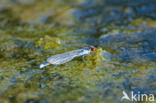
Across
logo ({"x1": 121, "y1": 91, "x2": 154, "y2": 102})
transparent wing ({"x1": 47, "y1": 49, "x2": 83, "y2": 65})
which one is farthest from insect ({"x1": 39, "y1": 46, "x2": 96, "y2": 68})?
logo ({"x1": 121, "y1": 91, "x2": 154, "y2": 102})

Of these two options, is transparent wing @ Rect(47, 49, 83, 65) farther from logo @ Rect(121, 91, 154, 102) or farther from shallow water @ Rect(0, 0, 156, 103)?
logo @ Rect(121, 91, 154, 102)

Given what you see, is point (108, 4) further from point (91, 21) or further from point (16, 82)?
point (16, 82)

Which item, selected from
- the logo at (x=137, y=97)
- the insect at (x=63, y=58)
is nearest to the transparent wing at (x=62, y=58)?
the insect at (x=63, y=58)

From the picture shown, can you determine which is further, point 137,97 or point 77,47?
point 77,47

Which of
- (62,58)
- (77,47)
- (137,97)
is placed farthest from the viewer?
(77,47)

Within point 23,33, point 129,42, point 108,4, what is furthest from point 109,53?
point 108,4

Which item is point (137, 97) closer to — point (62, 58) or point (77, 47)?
point (62, 58)

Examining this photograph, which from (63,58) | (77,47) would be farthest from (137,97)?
(77,47)

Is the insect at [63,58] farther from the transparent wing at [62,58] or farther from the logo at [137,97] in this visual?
the logo at [137,97]

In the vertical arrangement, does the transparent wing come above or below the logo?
above
